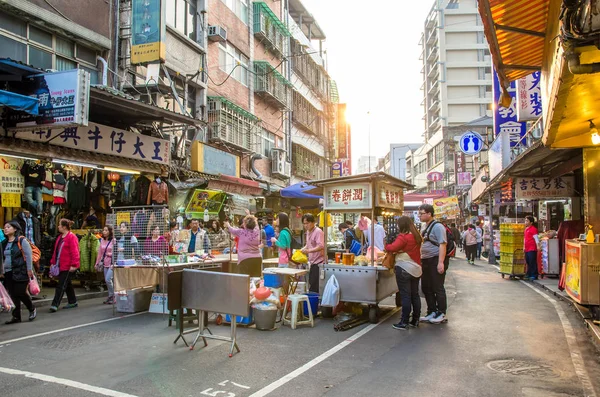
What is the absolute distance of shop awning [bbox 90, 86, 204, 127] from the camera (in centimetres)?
1065

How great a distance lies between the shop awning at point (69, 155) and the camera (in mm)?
10086

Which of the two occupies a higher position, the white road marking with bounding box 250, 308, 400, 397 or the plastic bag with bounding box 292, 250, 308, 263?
the plastic bag with bounding box 292, 250, 308, 263

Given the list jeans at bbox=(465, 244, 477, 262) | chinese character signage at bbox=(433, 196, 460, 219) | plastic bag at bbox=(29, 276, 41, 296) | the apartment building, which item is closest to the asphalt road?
plastic bag at bbox=(29, 276, 41, 296)

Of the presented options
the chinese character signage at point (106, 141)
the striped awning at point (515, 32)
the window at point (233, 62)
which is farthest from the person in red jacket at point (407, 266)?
the window at point (233, 62)

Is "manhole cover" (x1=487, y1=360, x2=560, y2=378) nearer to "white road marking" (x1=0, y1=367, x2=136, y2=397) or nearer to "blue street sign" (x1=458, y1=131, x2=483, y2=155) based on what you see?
"white road marking" (x1=0, y1=367, x2=136, y2=397)

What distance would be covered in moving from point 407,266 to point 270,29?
2146 centimetres

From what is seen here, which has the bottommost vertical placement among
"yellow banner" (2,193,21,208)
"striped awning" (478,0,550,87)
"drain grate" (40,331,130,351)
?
"drain grate" (40,331,130,351)

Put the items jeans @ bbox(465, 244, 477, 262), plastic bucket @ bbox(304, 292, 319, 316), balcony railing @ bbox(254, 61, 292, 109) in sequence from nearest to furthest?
plastic bucket @ bbox(304, 292, 319, 316) < jeans @ bbox(465, 244, 477, 262) < balcony railing @ bbox(254, 61, 292, 109)

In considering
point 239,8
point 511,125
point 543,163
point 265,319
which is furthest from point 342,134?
point 265,319

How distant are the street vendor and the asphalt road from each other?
110 cm

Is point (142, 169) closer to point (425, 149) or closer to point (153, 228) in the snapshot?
point (153, 228)

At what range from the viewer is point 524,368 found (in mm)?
5695

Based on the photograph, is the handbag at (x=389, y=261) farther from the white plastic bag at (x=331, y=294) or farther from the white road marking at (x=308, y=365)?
the white road marking at (x=308, y=365)

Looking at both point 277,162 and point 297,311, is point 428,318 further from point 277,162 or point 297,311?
point 277,162
